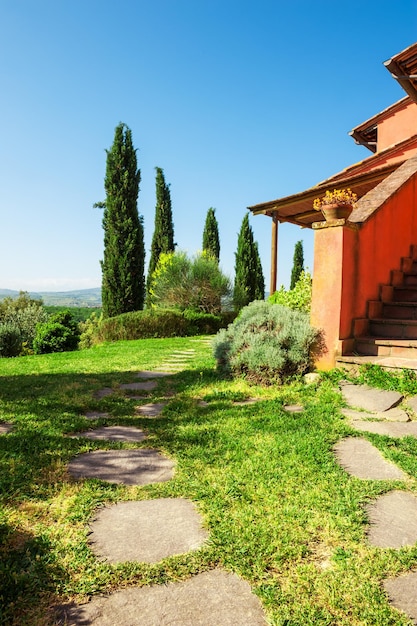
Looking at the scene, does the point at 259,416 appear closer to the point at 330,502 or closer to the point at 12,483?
the point at 330,502

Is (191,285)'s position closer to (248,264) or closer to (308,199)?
(248,264)

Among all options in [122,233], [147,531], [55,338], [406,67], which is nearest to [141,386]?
[147,531]

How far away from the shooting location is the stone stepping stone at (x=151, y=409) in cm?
371

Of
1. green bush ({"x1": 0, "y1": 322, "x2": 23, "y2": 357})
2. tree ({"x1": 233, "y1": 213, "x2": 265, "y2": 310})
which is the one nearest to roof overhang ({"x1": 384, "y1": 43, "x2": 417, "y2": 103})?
green bush ({"x1": 0, "y1": 322, "x2": 23, "y2": 357})

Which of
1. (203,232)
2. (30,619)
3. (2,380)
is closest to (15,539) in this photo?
(30,619)

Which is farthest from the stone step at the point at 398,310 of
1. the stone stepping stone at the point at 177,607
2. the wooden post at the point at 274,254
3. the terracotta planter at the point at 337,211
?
the wooden post at the point at 274,254

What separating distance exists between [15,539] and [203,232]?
25031 mm

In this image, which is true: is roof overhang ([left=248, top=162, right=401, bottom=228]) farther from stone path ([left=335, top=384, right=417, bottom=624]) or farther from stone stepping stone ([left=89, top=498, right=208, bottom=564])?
stone stepping stone ([left=89, top=498, right=208, bottom=564])

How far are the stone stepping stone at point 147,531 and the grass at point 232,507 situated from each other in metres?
0.05

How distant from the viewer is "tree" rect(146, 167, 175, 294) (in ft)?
78.2

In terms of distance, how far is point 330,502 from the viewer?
1.97m

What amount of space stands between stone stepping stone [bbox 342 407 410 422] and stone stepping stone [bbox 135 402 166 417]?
1705 mm

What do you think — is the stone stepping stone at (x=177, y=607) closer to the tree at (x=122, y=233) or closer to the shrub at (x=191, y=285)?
the shrub at (x=191, y=285)

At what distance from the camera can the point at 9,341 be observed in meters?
14.4
